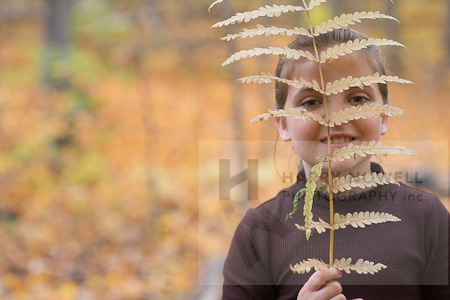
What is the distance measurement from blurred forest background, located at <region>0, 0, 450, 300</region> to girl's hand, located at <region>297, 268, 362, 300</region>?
1.13m

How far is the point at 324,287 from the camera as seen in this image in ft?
3.94

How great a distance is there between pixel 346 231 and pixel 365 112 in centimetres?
57

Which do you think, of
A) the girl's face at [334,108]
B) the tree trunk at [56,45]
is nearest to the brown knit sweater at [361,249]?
the girl's face at [334,108]

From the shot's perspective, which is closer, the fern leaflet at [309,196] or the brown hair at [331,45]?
the fern leaflet at [309,196]

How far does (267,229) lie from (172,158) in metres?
8.99

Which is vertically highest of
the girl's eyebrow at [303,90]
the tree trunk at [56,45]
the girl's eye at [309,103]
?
the tree trunk at [56,45]

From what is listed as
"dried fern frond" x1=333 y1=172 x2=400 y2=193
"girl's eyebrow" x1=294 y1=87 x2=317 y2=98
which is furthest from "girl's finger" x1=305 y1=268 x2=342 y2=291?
"girl's eyebrow" x1=294 y1=87 x2=317 y2=98

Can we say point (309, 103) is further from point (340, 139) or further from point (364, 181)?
point (364, 181)

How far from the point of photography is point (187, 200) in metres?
8.53

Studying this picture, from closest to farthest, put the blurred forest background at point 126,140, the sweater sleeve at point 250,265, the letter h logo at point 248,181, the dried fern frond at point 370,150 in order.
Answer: the dried fern frond at point 370,150 < the sweater sleeve at point 250,265 < the blurred forest background at point 126,140 < the letter h logo at point 248,181

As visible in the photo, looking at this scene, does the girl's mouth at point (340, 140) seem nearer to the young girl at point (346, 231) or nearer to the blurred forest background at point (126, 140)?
the young girl at point (346, 231)

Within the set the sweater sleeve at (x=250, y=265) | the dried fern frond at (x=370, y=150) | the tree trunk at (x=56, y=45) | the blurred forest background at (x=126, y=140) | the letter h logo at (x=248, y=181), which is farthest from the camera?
the tree trunk at (x=56, y=45)

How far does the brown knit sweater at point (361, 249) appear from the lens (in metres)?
1.45

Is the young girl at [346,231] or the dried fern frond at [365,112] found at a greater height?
the dried fern frond at [365,112]
